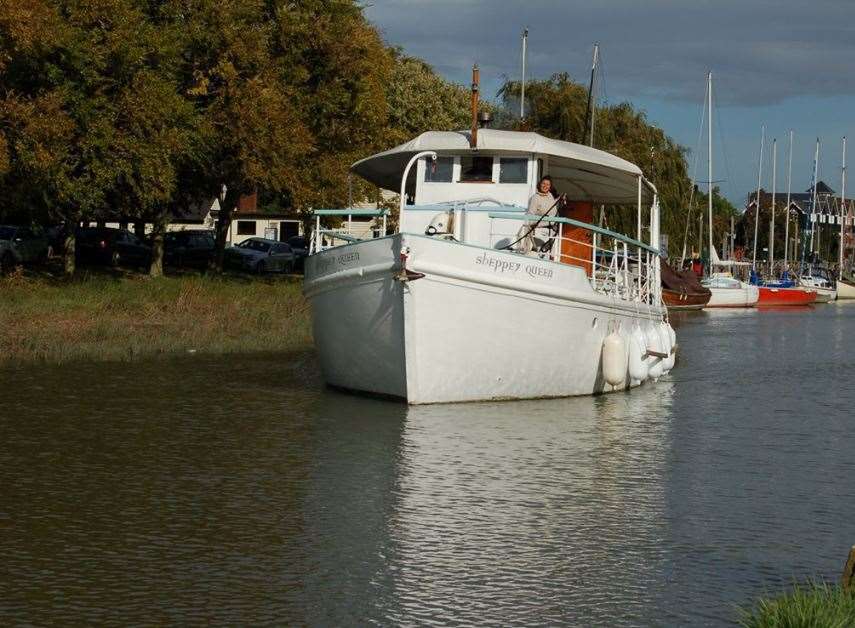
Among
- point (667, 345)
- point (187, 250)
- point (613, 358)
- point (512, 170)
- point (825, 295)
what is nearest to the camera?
point (613, 358)

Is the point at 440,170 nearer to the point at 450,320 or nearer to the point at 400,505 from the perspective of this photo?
the point at 450,320

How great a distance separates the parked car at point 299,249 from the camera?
60.8 m

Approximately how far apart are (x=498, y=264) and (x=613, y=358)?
351 centimetres

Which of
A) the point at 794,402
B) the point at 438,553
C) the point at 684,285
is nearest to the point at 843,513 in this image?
the point at 438,553

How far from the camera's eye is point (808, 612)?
8008 millimetres

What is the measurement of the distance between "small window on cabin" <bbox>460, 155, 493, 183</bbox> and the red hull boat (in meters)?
49.7

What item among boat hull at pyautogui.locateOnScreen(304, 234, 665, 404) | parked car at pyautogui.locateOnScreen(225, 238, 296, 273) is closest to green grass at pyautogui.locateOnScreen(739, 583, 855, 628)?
boat hull at pyautogui.locateOnScreen(304, 234, 665, 404)

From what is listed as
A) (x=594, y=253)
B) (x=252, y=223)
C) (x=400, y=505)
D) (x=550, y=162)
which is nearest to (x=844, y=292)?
(x=252, y=223)

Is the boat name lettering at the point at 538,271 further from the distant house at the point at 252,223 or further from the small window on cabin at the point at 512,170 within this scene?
the distant house at the point at 252,223

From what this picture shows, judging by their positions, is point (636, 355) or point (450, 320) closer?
point (450, 320)

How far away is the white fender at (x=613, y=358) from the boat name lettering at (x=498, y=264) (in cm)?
314

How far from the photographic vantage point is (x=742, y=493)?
14383 mm

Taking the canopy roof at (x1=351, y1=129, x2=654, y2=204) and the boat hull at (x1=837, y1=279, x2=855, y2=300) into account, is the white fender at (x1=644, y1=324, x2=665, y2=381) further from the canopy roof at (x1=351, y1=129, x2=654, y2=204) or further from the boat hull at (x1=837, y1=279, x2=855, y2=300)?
the boat hull at (x1=837, y1=279, x2=855, y2=300)

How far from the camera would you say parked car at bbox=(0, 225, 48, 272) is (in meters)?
46.8
